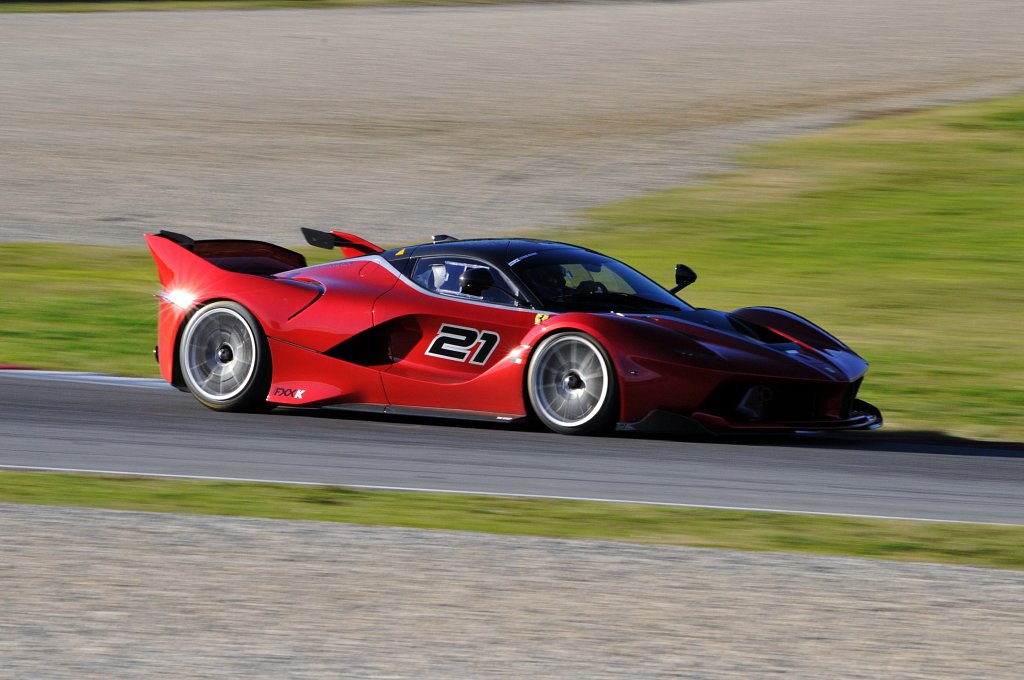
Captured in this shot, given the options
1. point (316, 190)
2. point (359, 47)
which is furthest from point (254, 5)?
point (316, 190)

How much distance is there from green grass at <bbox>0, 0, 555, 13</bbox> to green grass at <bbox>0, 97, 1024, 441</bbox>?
20.2m

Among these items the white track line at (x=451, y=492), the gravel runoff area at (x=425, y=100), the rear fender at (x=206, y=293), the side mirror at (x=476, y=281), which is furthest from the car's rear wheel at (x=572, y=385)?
the gravel runoff area at (x=425, y=100)

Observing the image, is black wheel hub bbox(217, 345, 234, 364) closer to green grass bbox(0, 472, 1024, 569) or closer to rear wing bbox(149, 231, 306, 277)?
rear wing bbox(149, 231, 306, 277)

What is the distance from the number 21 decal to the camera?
31.0 ft

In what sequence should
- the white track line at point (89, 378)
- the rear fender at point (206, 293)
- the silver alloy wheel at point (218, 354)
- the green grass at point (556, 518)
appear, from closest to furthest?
the green grass at point (556, 518) < the rear fender at point (206, 293) < the silver alloy wheel at point (218, 354) < the white track line at point (89, 378)

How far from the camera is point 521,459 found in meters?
8.83

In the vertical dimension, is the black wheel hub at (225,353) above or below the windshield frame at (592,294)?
below

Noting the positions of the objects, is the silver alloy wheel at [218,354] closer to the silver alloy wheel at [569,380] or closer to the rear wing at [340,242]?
the rear wing at [340,242]

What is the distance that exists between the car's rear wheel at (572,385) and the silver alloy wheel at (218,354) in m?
2.04

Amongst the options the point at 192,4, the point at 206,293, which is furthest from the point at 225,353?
the point at 192,4

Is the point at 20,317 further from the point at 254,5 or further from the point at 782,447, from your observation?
the point at 254,5

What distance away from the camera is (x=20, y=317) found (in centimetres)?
1409

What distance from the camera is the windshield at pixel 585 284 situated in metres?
9.63

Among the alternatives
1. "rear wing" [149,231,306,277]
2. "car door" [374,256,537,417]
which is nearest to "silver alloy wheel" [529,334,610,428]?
"car door" [374,256,537,417]
